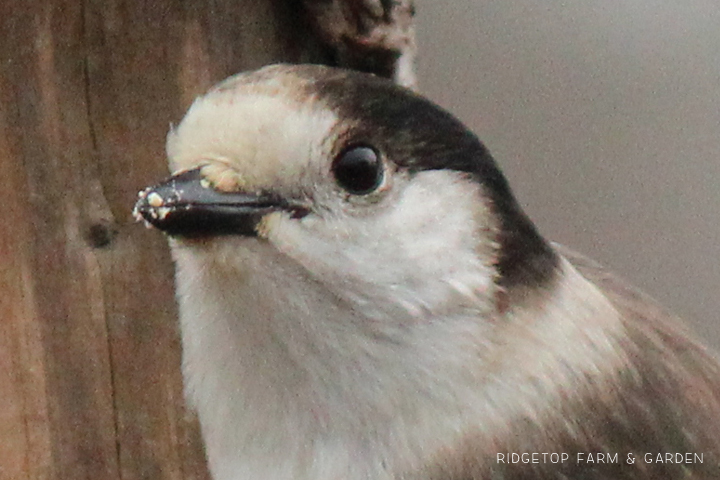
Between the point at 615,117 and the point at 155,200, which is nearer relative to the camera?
the point at 155,200

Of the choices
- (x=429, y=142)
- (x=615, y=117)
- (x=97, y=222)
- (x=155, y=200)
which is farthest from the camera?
(x=615, y=117)

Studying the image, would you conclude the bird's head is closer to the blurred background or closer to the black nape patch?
the black nape patch

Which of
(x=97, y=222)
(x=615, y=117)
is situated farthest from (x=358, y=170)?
(x=615, y=117)

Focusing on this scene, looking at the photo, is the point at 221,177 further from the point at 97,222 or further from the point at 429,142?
the point at 97,222

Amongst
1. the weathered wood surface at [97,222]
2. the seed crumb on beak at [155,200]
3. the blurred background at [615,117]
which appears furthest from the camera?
the blurred background at [615,117]

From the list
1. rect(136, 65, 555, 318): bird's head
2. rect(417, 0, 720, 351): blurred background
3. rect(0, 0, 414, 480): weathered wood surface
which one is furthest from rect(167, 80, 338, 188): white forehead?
rect(417, 0, 720, 351): blurred background

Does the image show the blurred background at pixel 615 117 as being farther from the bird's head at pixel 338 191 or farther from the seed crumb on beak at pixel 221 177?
the seed crumb on beak at pixel 221 177

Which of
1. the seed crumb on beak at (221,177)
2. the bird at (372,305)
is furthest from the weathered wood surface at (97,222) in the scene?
the seed crumb on beak at (221,177)
